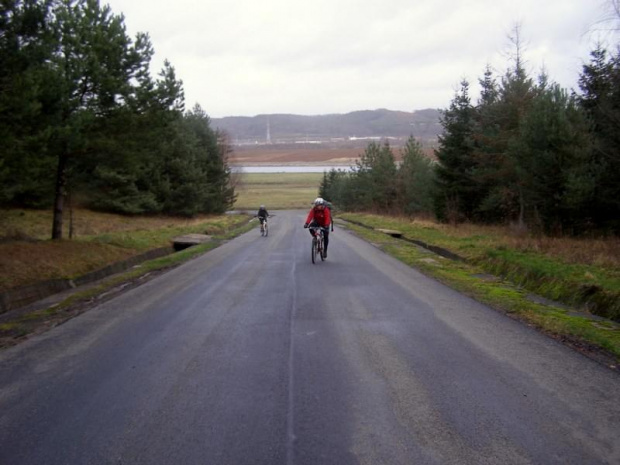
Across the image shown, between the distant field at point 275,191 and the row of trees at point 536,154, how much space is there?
54.7 metres

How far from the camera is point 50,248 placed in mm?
15156

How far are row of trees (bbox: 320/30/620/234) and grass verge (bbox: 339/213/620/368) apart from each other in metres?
4.57

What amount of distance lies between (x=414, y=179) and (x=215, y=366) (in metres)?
49.3

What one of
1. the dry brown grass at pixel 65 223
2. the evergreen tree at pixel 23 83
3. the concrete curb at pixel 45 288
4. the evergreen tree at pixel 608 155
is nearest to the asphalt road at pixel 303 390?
the concrete curb at pixel 45 288

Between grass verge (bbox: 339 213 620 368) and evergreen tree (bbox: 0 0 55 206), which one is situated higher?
evergreen tree (bbox: 0 0 55 206)

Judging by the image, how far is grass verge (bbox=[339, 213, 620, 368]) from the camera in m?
7.29

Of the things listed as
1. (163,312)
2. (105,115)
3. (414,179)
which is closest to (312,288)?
(163,312)

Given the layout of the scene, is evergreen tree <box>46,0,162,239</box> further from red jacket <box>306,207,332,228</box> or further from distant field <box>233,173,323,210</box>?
distant field <box>233,173,323,210</box>

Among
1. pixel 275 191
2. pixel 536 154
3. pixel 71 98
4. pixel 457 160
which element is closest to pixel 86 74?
pixel 71 98

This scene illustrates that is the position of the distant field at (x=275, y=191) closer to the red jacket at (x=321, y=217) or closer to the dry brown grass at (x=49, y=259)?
the dry brown grass at (x=49, y=259)

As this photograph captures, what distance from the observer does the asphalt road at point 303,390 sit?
154 inches

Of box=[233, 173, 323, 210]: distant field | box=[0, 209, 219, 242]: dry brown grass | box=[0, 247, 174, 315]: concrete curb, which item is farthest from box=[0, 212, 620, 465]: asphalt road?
box=[233, 173, 323, 210]: distant field

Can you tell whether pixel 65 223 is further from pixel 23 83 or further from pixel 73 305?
pixel 73 305

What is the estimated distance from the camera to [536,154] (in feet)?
71.4
